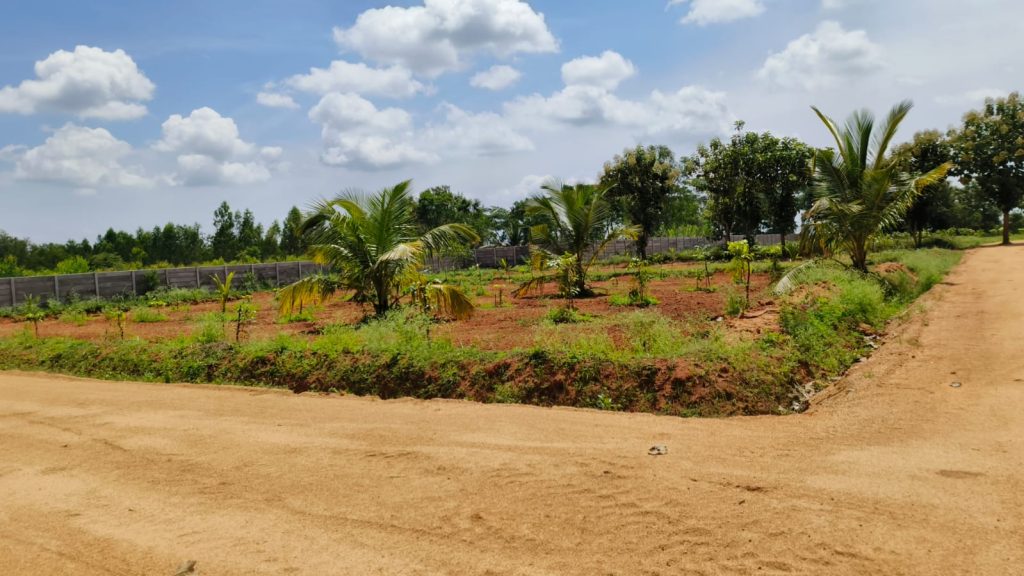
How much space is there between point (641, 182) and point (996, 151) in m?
17.9

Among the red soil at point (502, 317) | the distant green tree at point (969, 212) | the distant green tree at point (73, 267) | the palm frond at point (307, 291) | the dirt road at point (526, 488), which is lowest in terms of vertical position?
the dirt road at point (526, 488)

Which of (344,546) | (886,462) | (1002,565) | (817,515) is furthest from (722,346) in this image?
(344,546)

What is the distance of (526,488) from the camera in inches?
191

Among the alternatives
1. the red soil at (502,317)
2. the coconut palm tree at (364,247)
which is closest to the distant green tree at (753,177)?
the red soil at (502,317)

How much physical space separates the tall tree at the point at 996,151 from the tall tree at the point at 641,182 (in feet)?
47.1

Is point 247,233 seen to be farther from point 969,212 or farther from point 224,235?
point 969,212

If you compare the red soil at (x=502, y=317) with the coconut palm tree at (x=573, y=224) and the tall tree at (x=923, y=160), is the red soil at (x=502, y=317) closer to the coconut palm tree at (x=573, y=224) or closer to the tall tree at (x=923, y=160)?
the coconut palm tree at (x=573, y=224)

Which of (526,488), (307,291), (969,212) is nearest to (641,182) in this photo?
(307,291)

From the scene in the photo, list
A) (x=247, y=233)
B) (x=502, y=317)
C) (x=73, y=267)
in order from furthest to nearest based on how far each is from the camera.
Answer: (x=247, y=233) → (x=73, y=267) → (x=502, y=317)

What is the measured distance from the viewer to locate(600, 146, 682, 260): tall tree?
120 ft

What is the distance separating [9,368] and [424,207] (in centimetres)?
4743

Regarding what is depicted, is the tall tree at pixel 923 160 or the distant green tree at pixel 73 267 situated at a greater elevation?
the tall tree at pixel 923 160

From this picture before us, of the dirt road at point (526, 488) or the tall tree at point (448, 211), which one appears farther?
the tall tree at point (448, 211)

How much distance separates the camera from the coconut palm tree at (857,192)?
14.7m
